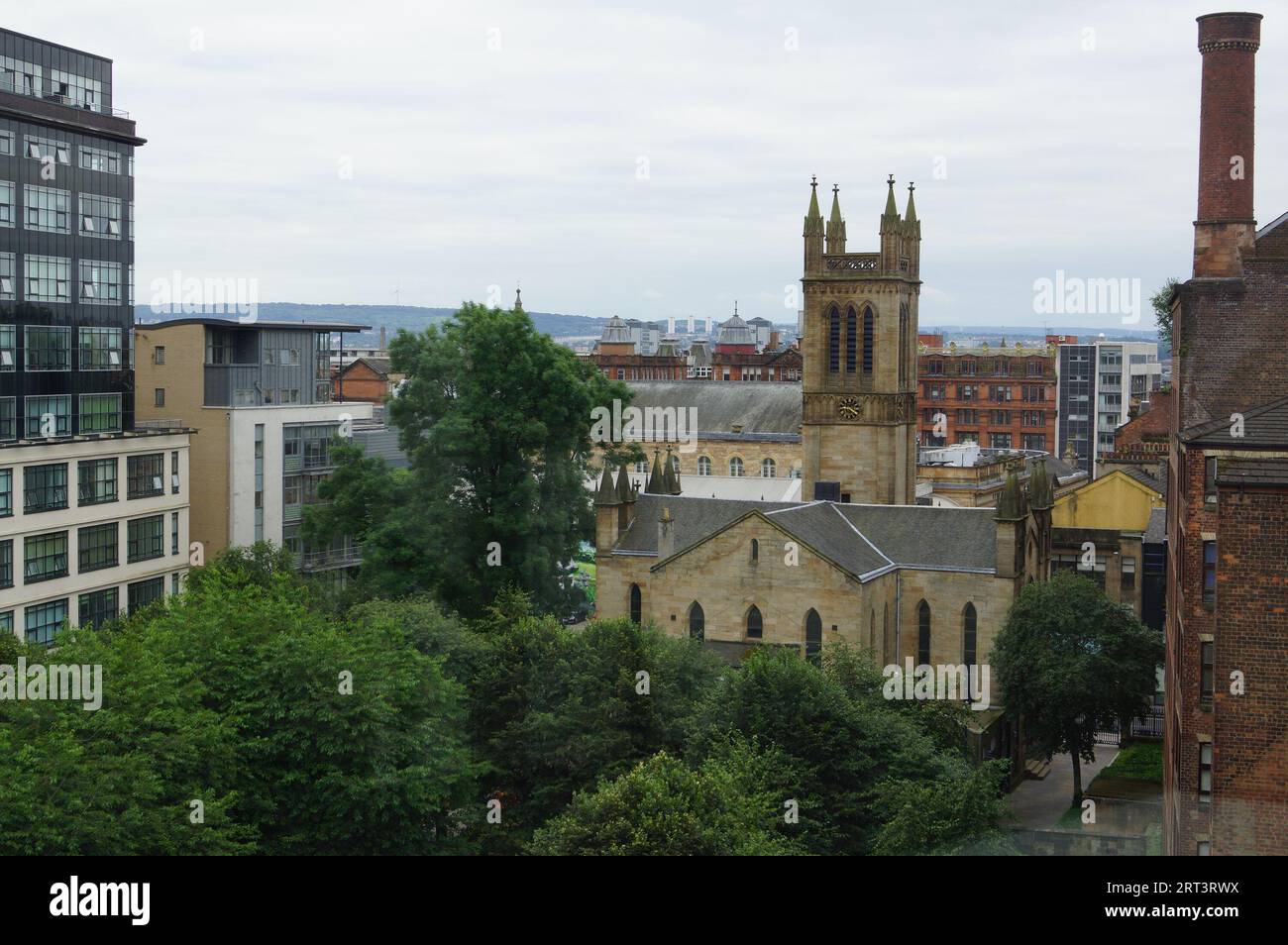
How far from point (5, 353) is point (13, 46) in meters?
14.7

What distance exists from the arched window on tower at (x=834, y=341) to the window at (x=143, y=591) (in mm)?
36214

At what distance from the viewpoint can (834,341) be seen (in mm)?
75125

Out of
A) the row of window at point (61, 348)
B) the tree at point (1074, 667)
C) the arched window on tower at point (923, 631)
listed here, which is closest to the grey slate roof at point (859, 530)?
the arched window on tower at point (923, 631)

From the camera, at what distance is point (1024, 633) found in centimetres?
5391

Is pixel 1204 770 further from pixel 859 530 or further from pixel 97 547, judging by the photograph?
pixel 97 547

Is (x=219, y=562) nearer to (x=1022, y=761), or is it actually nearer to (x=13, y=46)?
(x=13, y=46)

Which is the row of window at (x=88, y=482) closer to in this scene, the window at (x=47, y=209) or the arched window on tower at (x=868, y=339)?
the window at (x=47, y=209)

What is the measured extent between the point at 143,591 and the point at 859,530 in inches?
1365

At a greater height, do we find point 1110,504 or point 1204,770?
point 1110,504

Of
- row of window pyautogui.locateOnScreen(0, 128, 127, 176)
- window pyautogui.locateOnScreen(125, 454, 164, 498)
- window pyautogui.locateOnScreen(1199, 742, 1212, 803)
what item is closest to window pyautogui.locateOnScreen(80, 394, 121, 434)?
window pyautogui.locateOnScreen(125, 454, 164, 498)

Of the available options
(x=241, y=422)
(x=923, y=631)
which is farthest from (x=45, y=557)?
(x=923, y=631)

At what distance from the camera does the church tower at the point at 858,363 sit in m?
73.8
